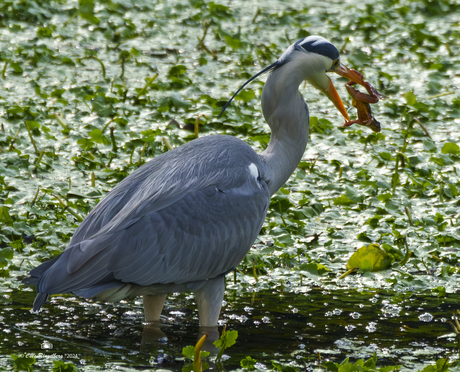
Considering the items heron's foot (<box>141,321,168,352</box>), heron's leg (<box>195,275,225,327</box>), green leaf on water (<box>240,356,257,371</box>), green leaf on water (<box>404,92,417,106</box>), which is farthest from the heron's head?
green leaf on water (<box>404,92,417,106</box>)

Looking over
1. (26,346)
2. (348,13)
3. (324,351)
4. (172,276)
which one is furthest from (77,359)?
(348,13)

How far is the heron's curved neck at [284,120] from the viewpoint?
4730 millimetres

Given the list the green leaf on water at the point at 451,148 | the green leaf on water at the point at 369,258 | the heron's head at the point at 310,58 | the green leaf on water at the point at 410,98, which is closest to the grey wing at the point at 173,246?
the heron's head at the point at 310,58

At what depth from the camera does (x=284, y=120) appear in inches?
188

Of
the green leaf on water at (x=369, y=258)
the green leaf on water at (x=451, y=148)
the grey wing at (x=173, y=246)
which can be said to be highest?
the green leaf on water at (x=451, y=148)

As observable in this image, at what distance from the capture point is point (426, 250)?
5.25 meters

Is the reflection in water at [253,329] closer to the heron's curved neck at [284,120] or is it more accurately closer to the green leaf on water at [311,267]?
the green leaf on water at [311,267]

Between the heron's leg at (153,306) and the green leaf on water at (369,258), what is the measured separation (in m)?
1.42

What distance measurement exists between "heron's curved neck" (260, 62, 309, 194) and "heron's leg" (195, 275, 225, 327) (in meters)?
0.77

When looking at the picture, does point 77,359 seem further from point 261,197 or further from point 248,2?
point 248,2

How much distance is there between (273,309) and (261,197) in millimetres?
706

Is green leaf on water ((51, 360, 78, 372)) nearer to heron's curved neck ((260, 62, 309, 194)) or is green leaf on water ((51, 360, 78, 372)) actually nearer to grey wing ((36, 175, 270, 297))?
grey wing ((36, 175, 270, 297))

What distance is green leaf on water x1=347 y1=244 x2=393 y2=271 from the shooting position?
16.6 ft

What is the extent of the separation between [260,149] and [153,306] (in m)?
2.83
